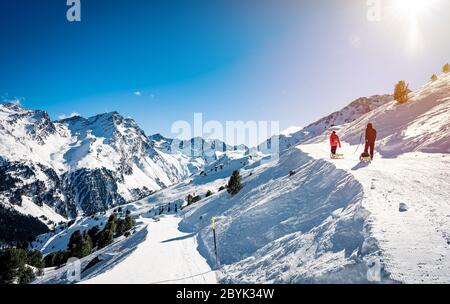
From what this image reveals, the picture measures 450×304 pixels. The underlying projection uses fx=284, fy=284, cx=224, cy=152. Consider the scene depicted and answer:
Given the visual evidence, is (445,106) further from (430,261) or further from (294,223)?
(430,261)

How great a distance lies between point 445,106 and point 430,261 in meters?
39.7

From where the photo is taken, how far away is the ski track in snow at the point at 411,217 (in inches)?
365

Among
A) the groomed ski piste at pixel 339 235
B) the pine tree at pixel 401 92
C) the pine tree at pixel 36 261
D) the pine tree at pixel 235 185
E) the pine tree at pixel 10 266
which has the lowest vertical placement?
the pine tree at pixel 36 261

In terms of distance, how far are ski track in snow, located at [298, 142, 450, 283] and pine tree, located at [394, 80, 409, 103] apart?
44668mm

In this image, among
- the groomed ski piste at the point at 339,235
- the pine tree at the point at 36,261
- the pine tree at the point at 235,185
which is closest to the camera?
the groomed ski piste at the point at 339,235

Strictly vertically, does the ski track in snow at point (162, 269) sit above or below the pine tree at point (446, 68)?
below

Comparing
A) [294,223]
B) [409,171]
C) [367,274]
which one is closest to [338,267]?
[367,274]

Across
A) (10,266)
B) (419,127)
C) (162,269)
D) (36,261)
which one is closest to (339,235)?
(162,269)

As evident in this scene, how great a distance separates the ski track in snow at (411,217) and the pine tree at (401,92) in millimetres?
44668

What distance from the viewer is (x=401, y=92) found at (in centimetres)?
5934

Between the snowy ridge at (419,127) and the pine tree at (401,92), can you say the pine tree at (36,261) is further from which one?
the pine tree at (401,92)

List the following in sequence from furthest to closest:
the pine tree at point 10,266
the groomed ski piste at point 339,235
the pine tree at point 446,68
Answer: the pine tree at point 446,68 → the pine tree at point 10,266 → the groomed ski piste at point 339,235

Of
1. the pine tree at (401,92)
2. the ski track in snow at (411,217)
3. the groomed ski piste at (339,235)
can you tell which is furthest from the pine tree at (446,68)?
the ski track in snow at (411,217)
